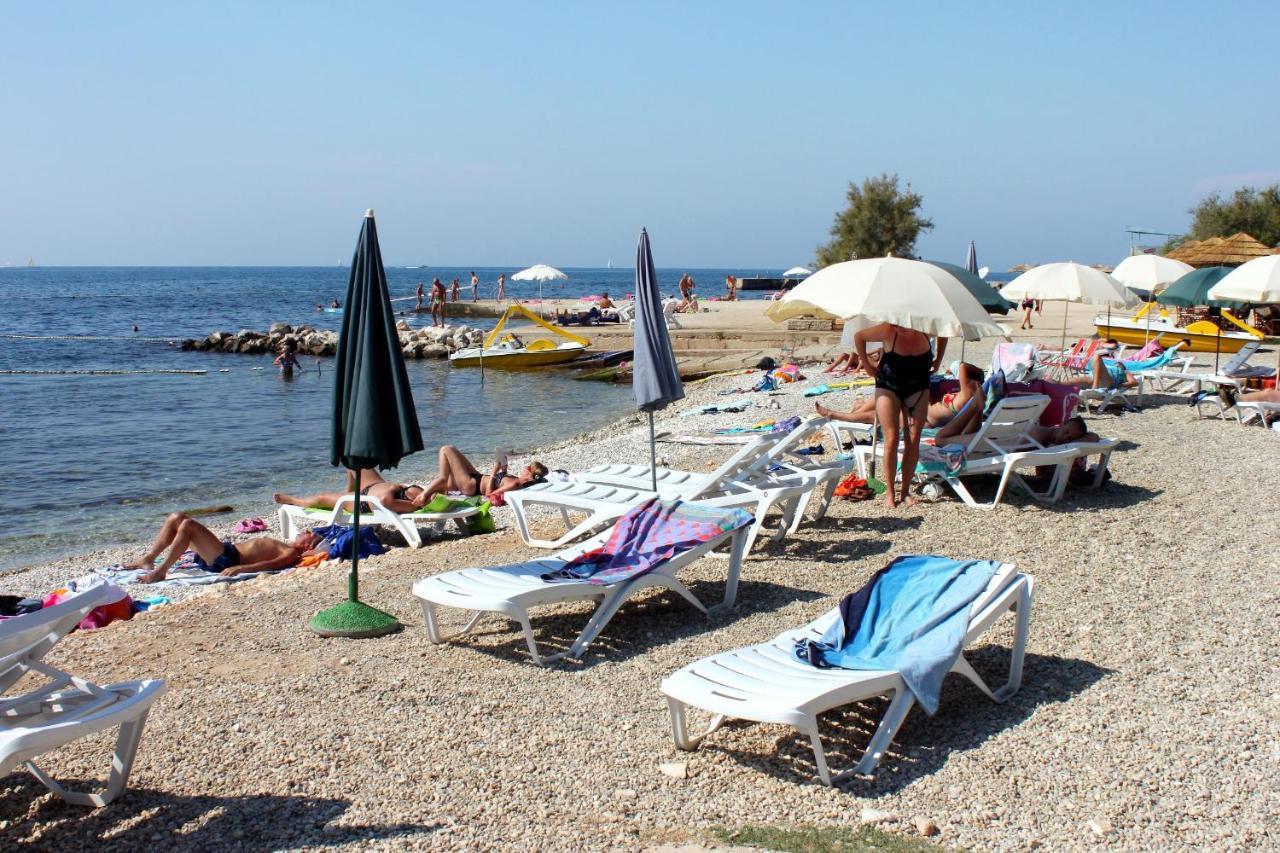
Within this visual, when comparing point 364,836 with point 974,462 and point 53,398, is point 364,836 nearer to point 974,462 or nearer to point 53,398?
point 974,462

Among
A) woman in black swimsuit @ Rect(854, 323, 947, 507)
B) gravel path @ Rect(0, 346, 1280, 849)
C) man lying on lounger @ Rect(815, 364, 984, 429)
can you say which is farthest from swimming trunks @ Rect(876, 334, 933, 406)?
gravel path @ Rect(0, 346, 1280, 849)

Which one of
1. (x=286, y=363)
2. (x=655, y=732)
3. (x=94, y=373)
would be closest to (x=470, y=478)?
(x=655, y=732)

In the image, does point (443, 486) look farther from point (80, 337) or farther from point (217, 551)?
point (80, 337)

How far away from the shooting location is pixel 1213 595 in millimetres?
5738

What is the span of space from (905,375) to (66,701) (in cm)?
613

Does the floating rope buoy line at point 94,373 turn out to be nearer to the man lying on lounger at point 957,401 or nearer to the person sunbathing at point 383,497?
the person sunbathing at point 383,497

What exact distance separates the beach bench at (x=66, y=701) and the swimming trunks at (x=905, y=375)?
19.0 feet

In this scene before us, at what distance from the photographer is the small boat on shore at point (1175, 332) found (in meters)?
19.2

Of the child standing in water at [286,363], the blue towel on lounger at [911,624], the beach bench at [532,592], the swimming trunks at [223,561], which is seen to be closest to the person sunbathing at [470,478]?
the swimming trunks at [223,561]

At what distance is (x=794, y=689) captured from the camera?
3867 mm

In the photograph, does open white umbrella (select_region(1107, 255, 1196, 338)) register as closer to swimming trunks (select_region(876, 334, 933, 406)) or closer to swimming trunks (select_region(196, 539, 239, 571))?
swimming trunks (select_region(876, 334, 933, 406))

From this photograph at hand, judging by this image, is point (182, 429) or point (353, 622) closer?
point (353, 622)

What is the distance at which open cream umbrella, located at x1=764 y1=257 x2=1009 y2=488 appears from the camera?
24.9 feet

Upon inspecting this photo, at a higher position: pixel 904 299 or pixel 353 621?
pixel 904 299
